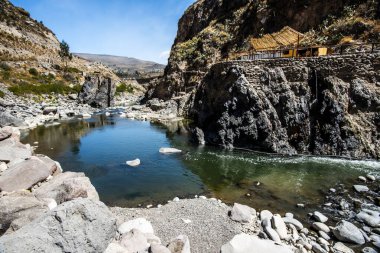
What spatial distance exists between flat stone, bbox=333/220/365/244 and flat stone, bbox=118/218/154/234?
967cm

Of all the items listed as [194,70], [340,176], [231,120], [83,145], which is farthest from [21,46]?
[340,176]

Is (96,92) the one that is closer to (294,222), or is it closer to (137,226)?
(137,226)

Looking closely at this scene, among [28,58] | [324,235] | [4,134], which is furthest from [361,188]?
[28,58]

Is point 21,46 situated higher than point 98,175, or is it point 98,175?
point 21,46

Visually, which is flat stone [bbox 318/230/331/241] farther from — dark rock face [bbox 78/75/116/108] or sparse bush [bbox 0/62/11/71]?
sparse bush [bbox 0/62/11/71]

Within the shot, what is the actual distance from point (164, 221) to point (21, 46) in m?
124

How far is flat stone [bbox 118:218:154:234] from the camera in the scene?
1325cm

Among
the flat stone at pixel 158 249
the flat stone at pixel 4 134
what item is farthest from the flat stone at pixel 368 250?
the flat stone at pixel 4 134

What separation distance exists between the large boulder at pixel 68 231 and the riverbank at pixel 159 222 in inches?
1.2

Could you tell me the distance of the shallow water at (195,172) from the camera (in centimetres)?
1998

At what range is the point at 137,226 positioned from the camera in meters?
13.6

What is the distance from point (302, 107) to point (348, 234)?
19.6 meters

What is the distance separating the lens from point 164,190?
69.3ft

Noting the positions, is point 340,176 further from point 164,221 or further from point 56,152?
point 56,152
